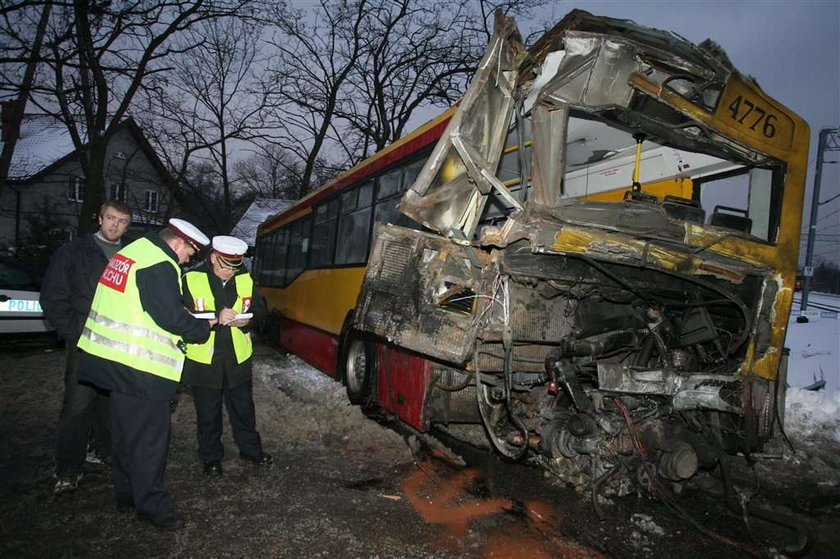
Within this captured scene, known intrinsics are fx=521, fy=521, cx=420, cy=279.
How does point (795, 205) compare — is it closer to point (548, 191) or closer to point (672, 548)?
point (548, 191)

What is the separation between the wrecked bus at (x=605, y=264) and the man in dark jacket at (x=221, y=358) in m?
0.99

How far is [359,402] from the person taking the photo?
6195 mm

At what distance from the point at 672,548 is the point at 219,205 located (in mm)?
28811

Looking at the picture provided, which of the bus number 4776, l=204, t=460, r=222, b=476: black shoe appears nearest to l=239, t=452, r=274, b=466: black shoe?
l=204, t=460, r=222, b=476: black shoe

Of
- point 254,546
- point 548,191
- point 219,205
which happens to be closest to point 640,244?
point 548,191

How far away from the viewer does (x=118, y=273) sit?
126 inches

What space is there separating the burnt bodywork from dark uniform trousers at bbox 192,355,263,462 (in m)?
1.15

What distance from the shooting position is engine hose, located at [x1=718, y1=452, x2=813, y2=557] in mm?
3305

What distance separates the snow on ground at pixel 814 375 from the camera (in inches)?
242

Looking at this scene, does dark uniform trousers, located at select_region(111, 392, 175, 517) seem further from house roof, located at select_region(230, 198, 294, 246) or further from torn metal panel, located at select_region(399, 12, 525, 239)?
house roof, located at select_region(230, 198, 294, 246)

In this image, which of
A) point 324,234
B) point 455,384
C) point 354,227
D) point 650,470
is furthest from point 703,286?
point 324,234

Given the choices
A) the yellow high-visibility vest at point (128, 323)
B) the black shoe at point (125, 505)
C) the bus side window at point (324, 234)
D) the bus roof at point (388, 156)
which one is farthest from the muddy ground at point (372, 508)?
the bus side window at point (324, 234)

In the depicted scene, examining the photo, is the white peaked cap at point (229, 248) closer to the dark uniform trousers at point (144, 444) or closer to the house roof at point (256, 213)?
the dark uniform trousers at point (144, 444)

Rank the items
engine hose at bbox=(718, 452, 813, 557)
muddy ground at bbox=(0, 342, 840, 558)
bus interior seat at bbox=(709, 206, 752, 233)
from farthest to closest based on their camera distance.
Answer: bus interior seat at bbox=(709, 206, 752, 233) → engine hose at bbox=(718, 452, 813, 557) → muddy ground at bbox=(0, 342, 840, 558)
